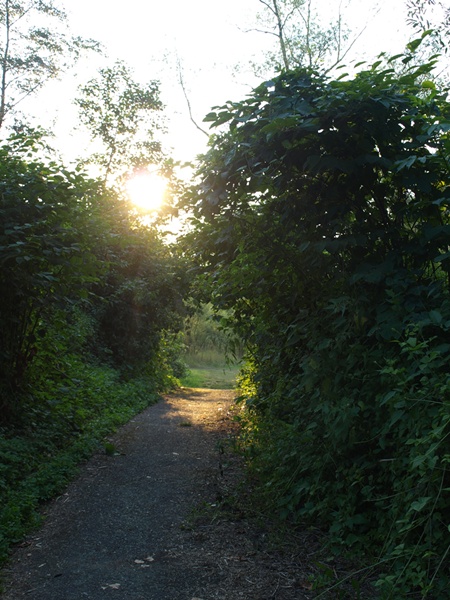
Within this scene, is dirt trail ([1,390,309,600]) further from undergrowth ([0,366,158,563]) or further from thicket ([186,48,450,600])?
thicket ([186,48,450,600])

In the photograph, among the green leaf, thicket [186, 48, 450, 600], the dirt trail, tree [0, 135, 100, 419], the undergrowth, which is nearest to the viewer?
the green leaf

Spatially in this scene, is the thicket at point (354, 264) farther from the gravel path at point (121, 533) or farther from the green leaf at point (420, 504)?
the gravel path at point (121, 533)

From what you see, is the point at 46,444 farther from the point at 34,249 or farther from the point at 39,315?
the point at 34,249

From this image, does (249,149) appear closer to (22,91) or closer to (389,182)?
(389,182)

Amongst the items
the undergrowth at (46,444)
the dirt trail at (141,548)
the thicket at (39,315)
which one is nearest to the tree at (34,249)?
the thicket at (39,315)

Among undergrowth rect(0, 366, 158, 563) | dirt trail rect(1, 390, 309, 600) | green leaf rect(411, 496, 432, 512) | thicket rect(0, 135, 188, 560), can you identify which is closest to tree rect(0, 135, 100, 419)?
thicket rect(0, 135, 188, 560)

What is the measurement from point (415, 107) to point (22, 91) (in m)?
24.0

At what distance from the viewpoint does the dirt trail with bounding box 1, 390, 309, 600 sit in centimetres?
356

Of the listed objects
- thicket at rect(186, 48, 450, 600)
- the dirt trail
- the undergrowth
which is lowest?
the dirt trail

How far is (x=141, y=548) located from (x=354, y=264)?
2809 millimetres

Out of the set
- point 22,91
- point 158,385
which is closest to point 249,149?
point 158,385

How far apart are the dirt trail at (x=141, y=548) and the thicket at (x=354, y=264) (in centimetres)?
64

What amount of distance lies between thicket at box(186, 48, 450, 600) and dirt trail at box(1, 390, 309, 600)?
2.09 ft

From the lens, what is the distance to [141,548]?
4266 millimetres
